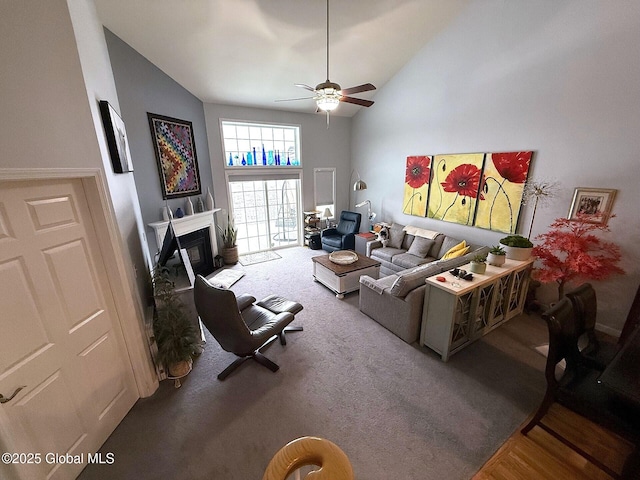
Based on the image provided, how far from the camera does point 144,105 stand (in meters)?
3.62

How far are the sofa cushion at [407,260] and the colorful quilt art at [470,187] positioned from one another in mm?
983

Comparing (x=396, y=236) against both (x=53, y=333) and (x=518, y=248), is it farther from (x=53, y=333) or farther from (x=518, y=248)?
(x=53, y=333)

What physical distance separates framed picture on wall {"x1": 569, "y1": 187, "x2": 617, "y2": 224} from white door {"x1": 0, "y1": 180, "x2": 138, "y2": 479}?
5168 millimetres

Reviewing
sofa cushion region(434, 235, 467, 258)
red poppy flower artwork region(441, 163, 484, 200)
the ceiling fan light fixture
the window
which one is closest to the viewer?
the ceiling fan light fixture

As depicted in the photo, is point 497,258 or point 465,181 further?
point 465,181

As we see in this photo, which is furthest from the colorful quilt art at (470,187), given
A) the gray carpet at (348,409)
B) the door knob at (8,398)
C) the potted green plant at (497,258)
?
the door knob at (8,398)

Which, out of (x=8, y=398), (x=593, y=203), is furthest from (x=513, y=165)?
(x=8, y=398)

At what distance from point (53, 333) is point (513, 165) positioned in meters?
Result: 5.35

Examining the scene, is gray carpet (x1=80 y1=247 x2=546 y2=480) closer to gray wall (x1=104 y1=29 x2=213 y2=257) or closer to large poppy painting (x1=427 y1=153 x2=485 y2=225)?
large poppy painting (x1=427 y1=153 x2=485 y2=225)

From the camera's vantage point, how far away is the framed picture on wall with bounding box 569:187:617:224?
9.81ft

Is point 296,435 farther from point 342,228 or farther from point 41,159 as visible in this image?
point 342,228

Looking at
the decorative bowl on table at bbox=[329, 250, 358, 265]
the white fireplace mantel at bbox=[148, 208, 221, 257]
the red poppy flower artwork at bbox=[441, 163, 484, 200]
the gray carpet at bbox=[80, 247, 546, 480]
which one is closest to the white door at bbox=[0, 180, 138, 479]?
the gray carpet at bbox=[80, 247, 546, 480]

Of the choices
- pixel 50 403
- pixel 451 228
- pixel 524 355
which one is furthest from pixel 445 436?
pixel 451 228

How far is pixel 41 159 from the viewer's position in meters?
1.44
